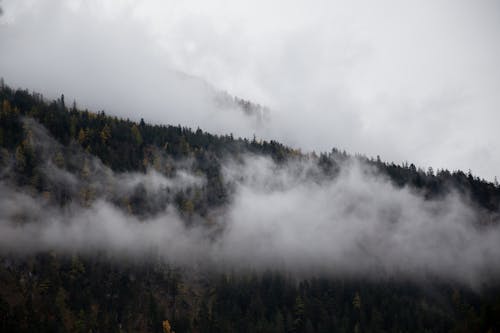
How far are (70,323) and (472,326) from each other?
117740mm

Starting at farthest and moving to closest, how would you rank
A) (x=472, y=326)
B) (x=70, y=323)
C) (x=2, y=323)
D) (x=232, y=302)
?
(x=232, y=302)
(x=70, y=323)
(x=2, y=323)
(x=472, y=326)

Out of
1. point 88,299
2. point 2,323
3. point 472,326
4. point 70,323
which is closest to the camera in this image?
point 472,326

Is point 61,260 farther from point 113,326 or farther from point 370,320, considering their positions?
point 370,320

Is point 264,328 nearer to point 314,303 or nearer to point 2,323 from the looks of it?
point 314,303

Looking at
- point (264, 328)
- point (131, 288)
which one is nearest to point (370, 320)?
point (264, 328)

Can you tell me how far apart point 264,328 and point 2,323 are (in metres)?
78.7

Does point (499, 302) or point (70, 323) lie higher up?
point (499, 302)

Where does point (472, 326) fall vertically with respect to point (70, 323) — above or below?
above

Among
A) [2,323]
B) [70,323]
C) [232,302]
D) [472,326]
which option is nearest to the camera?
[472,326]

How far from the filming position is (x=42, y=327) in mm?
153250

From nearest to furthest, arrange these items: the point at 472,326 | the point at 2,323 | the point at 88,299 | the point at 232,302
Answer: the point at 472,326 → the point at 2,323 → the point at 88,299 → the point at 232,302

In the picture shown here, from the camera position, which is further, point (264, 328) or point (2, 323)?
point (264, 328)

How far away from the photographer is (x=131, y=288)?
199 metres

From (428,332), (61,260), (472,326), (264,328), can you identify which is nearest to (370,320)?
(428,332)
